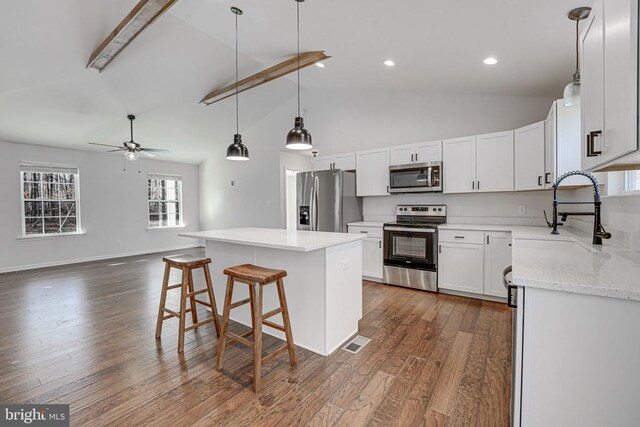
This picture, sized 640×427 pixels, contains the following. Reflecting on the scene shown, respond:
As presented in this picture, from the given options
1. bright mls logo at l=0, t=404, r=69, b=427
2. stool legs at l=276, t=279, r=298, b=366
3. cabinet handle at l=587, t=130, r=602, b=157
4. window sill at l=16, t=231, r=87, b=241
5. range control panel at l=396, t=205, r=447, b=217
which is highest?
cabinet handle at l=587, t=130, r=602, b=157

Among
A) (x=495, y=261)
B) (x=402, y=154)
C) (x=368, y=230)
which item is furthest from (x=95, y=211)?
(x=495, y=261)

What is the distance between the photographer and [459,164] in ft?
12.9

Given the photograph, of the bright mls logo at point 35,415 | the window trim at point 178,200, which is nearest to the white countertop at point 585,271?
the bright mls logo at point 35,415

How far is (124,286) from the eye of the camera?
4.33m

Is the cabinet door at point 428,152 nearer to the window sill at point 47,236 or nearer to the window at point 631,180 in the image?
the window at point 631,180

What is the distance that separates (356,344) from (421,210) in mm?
2569

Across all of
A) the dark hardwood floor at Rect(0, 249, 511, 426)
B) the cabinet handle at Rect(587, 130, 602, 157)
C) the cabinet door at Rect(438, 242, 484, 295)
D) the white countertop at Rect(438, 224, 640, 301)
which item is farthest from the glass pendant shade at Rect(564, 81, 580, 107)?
the cabinet door at Rect(438, 242, 484, 295)

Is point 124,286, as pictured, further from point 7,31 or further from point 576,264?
point 576,264

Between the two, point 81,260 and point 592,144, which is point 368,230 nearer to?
point 592,144

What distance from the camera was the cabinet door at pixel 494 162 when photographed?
3.57 metres

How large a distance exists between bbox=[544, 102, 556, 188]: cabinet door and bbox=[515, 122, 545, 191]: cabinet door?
118mm

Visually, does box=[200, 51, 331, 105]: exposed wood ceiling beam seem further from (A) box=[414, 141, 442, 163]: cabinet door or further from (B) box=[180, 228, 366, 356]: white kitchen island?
(B) box=[180, 228, 366, 356]: white kitchen island

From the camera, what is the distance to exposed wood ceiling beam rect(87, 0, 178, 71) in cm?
254

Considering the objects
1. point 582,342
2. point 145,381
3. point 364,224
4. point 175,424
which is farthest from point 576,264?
point 364,224
